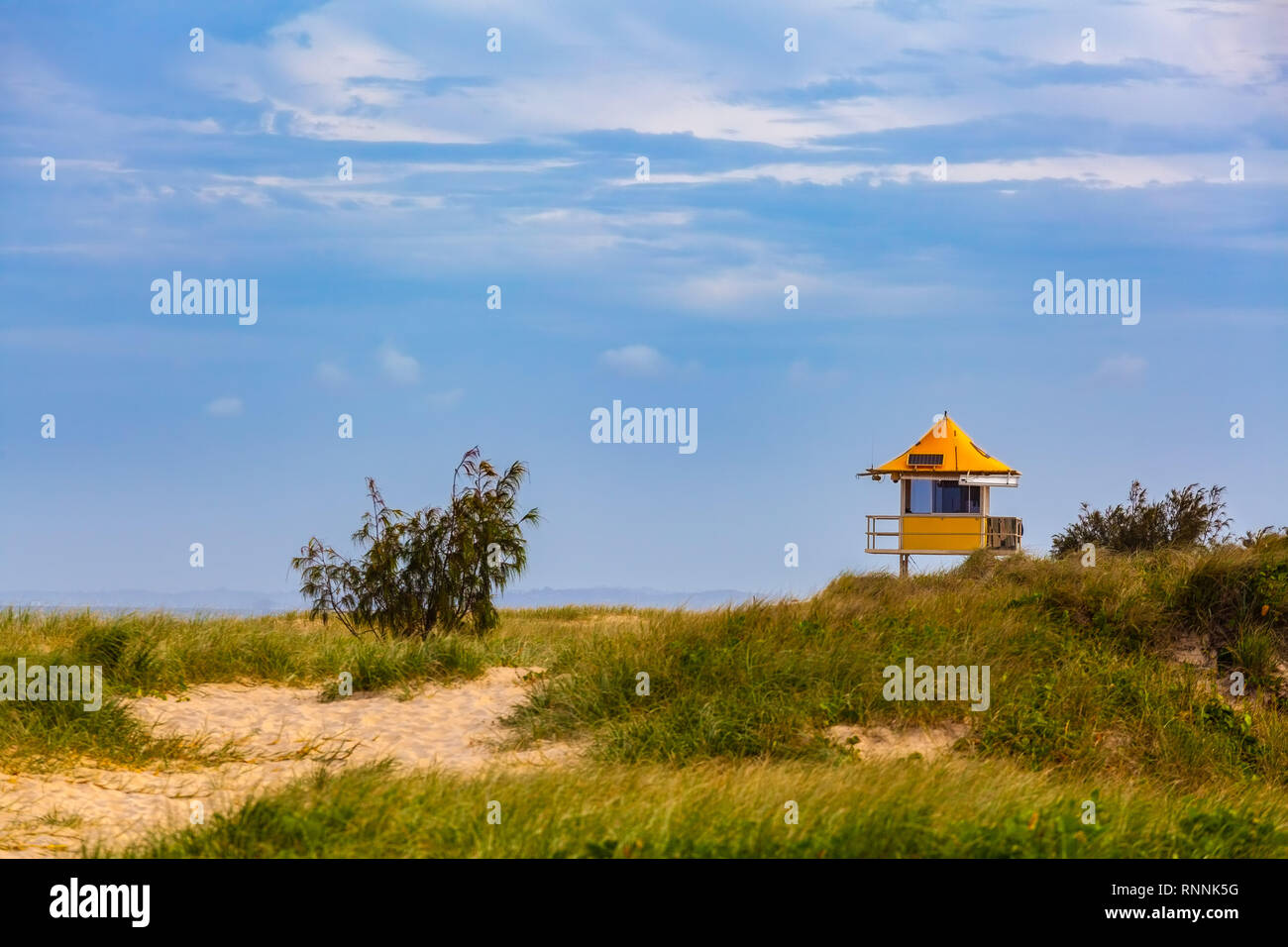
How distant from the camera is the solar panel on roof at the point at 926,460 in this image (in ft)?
112

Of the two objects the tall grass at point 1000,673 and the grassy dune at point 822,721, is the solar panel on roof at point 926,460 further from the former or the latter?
the tall grass at point 1000,673

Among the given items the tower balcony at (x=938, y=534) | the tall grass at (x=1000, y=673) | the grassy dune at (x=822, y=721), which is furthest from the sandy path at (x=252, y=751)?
the tower balcony at (x=938, y=534)

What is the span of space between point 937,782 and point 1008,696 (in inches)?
172

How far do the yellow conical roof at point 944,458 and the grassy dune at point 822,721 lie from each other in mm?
14824

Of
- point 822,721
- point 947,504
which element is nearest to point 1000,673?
point 822,721

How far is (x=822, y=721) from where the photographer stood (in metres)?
Answer: 11.8

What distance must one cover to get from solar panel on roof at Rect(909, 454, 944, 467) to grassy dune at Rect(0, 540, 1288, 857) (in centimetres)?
1488

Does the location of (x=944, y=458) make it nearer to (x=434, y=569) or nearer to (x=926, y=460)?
(x=926, y=460)

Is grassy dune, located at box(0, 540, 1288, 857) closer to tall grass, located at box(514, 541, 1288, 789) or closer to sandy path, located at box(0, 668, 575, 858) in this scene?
tall grass, located at box(514, 541, 1288, 789)

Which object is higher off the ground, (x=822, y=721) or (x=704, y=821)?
(x=704, y=821)

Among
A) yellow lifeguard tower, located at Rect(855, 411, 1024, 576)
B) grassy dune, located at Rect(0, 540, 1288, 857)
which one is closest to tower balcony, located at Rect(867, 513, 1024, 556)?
yellow lifeguard tower, located at Rect(855, 411, 1024, 576)

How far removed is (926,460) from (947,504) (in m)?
1.47

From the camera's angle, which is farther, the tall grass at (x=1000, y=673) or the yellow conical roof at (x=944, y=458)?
the yellow conical roof at (x=944, y=458)
